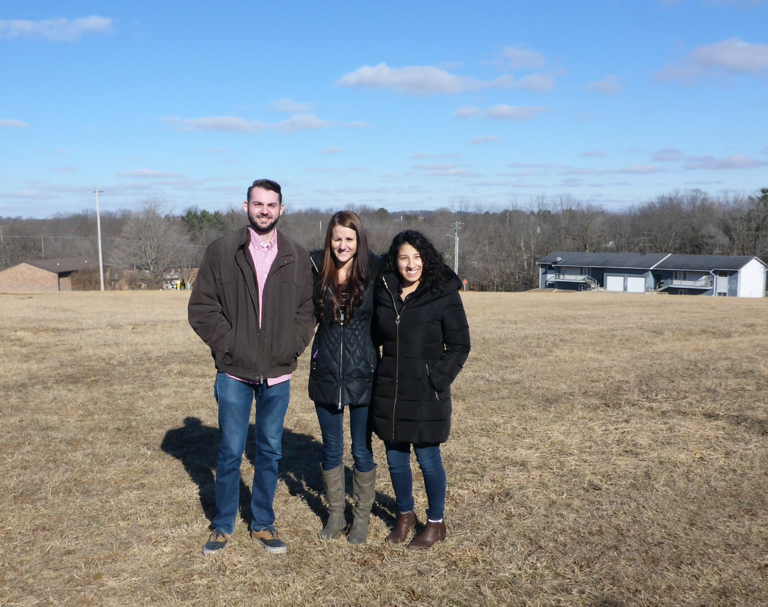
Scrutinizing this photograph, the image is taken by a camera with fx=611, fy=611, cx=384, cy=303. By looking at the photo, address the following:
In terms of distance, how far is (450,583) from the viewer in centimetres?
323

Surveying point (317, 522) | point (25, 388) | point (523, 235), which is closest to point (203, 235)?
point (523, 235)

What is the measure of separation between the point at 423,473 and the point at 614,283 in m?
64.8

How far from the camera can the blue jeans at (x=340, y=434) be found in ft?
11.9

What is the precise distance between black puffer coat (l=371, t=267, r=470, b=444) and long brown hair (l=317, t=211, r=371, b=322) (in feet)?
0.49

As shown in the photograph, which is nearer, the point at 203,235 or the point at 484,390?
the point at 484,390

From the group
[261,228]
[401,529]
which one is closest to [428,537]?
[401,529]

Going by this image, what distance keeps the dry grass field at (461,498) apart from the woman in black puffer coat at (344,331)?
0.67 m

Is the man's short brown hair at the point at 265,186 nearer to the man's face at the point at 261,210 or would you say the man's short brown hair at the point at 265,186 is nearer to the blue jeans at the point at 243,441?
the man's face at the point at 261,210

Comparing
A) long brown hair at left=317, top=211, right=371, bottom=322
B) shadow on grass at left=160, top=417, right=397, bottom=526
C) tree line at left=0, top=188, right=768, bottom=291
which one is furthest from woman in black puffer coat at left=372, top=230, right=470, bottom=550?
tree line at left=0, top=188, right=768, bottom=291

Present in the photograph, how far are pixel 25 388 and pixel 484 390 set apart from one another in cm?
608

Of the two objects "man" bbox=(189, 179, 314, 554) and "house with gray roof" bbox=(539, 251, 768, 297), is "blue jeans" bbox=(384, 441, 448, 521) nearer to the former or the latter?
"man" bbox=(189, 179, 314, 554)

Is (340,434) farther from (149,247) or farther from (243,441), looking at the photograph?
(149,247)

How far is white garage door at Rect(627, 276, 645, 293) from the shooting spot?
Result: 204 feet

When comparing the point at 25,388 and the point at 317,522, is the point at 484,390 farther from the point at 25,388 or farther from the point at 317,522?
the point at 25,388
